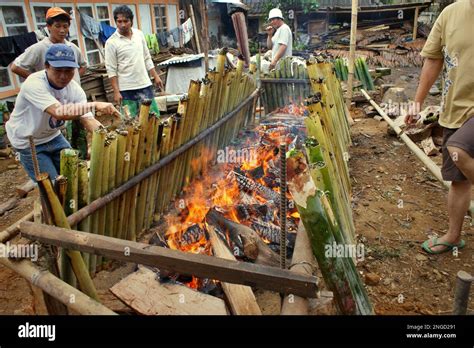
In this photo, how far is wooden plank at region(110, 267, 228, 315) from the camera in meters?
2.50

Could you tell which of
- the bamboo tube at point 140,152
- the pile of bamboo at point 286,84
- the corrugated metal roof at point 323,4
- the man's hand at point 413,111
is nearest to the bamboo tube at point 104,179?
the bamboo tube at point 140,152

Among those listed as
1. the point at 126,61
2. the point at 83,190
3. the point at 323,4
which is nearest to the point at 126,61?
the point at 126,61

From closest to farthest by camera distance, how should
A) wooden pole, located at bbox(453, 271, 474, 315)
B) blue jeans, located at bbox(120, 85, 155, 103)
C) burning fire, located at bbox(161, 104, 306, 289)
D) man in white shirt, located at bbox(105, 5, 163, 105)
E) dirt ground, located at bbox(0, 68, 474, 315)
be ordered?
wooden pole, located at bbox(453, 271, 474, 315), dirt ground, located at bbox(0, 68, 474, 315), burning fire, located at bbox(161, 104, 306, 289), man in white shirt, located at bbox(105, 5, 163, 105), blue jeans, located at bbox(120, 85, 155, 103)

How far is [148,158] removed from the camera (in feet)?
11.6

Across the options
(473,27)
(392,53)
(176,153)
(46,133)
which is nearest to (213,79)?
(176,153)

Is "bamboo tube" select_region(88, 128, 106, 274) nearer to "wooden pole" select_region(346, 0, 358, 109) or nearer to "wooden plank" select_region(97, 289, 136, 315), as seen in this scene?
"wooden plank" select_region(97, 289, 136, 315)

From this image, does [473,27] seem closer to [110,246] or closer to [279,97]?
[110,246]

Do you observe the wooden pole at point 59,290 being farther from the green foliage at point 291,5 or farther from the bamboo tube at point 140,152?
the green foliage at point 291,5

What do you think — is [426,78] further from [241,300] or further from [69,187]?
[69,187]

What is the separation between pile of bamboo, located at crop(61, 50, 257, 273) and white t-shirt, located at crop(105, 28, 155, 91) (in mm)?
1280

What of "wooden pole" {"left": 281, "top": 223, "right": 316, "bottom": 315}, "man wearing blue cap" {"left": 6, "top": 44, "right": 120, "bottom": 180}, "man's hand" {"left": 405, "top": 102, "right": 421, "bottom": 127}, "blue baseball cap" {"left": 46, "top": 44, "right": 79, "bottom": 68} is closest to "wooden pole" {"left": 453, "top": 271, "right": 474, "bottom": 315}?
"wooden pole" {"left": 281, "top": 223, "right": 316, "bottom": 315}

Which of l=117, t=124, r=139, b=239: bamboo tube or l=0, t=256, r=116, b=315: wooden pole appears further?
l=117, t=124, r=139, b=239: bamboo tube

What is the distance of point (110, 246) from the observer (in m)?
1.99

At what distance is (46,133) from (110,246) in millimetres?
2103
